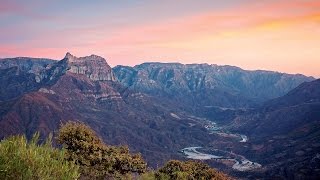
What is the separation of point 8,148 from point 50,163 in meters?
3.03

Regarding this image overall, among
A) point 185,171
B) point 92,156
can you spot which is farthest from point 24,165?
point 185,171

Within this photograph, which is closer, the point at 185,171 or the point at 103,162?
the point at 103,162

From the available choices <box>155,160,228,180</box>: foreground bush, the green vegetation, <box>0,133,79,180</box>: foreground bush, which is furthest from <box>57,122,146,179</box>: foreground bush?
<box>0,133,79,180</box>: foreground bush

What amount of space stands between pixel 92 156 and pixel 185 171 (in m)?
19.8

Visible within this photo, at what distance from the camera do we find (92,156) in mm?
59625

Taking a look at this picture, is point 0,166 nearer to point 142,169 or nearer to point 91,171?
point 91,171

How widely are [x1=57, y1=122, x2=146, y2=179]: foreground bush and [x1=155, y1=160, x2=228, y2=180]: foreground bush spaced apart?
19.9 feet

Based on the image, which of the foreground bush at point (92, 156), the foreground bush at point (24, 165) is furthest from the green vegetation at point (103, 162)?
the foreground bush at point (24, 165)

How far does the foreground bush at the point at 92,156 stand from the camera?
59062 mm

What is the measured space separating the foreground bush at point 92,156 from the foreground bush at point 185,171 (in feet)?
19.9

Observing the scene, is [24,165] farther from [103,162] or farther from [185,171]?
[185,171]

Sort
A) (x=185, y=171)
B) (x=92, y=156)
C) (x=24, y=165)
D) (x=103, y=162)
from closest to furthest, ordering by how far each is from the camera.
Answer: (x=24, y=165), (x=92, y=156), (x=103, y=162), (x=185, y=171)

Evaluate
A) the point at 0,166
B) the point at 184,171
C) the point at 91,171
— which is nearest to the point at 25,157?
the point at 0,166

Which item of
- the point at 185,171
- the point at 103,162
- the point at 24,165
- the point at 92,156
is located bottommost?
the point at 185,171
